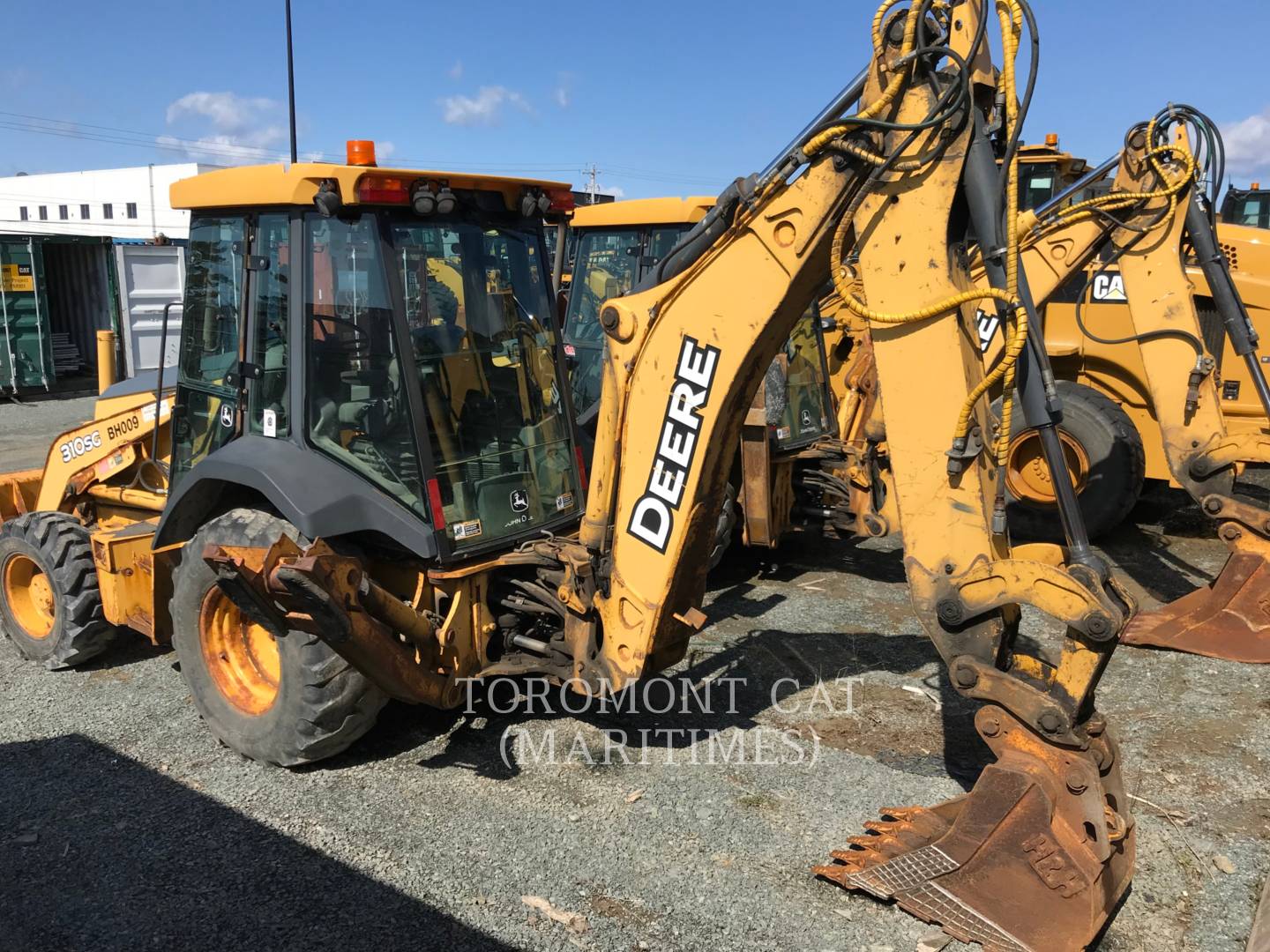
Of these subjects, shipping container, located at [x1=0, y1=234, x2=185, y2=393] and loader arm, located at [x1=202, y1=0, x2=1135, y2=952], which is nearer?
loader arm, located at [x1=202, y1=0, x2=1135, y2=952]

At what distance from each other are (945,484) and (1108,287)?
214 inches

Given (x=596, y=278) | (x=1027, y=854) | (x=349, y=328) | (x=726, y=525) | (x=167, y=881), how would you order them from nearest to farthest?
(x=1027, y=854) → (x=167, y=881) → (x=349, y=328) → (x=726, y=525) → (x=596, y=278)

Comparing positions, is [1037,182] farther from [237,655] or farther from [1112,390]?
[237,655]

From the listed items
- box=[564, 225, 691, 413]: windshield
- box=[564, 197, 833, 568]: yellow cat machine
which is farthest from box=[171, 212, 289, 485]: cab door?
box=[564, 225, 691, 413]: windshield

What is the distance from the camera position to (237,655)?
413cm

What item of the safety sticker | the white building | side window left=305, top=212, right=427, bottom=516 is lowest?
the safety sticker

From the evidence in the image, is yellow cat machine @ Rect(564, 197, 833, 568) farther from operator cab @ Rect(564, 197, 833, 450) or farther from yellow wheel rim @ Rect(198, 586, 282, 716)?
yellow wheel rim @ Rect(198, 586, 282, 716)

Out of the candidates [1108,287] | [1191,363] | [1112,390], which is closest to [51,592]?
[1191,363]

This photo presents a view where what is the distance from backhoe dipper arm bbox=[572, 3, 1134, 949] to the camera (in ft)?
8.82

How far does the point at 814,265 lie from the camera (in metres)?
2.98

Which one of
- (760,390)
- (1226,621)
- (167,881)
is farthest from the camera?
(760,390)

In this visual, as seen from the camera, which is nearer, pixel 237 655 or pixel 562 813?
pixel 562 813

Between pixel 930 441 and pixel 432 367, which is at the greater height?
pixel 432 367

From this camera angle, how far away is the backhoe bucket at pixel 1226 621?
4.96m
